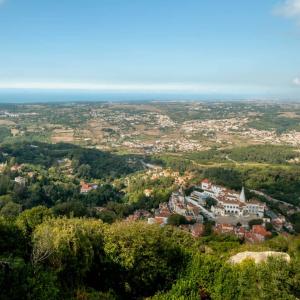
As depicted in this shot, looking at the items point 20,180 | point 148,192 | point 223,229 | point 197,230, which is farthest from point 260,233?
point 20,180

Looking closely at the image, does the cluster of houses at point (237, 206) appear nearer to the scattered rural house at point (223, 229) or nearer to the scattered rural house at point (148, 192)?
the scattered rural house at point (223, 229)

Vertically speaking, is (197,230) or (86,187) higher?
(197,230)

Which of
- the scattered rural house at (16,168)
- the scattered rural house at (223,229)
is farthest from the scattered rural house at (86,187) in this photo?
the scattered rural house at (223,229)

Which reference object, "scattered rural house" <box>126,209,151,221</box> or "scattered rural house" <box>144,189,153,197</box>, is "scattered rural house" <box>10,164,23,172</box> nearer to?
"scattered rural house" <box>144,189,153,197</box>

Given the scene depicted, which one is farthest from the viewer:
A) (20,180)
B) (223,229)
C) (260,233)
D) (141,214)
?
(20,180)

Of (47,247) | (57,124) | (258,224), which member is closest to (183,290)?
(47,247)

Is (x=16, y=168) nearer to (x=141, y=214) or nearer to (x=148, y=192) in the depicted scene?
(x=148, y=192)

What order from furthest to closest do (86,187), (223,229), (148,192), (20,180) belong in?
1. (86,187)
2. (20,180)
3. (148,192)
4. (223,229)

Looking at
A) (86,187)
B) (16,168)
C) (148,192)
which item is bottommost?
(148,192)

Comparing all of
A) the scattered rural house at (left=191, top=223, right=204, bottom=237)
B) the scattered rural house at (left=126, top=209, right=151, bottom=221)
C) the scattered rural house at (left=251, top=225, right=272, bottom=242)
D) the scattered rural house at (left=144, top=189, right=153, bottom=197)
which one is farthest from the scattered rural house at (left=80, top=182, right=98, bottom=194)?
the scattered rural house at (left=251, top=225, right=272, bottom=242)

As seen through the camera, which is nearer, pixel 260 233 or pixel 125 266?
pixel 125 266

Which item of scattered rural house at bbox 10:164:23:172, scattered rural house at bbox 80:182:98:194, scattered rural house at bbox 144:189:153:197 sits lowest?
scattered rural house at bbox 144:189:153:197
